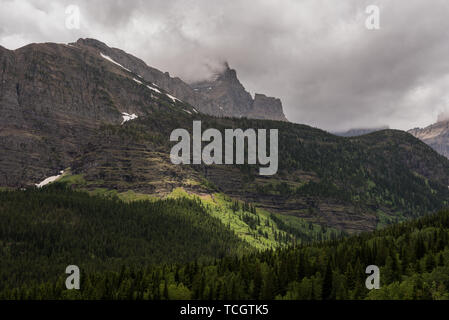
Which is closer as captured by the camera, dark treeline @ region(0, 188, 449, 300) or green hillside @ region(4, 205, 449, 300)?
green hillside @ region(4, 205, 449, 300)

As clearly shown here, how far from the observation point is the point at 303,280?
12888cm

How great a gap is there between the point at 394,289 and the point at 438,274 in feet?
54.6

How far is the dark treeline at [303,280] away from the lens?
398ft

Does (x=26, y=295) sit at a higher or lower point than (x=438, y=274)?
lower

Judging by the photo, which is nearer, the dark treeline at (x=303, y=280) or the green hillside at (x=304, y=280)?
the green hillside at (x=304, y=280)

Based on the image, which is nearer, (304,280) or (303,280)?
(304,280)

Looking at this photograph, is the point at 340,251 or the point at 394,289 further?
the point at 340,251

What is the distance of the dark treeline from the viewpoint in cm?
12144
